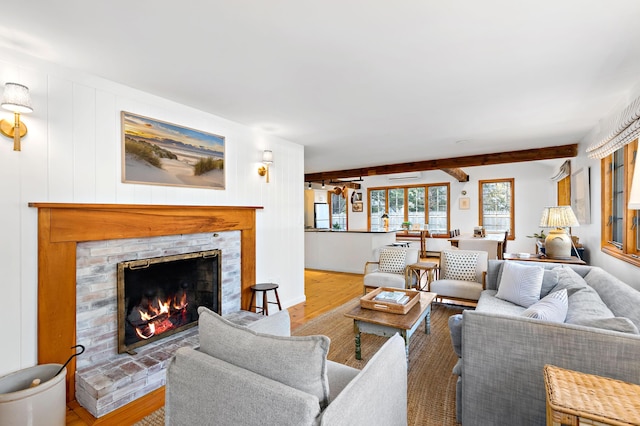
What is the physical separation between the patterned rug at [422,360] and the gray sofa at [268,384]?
647 millimetres

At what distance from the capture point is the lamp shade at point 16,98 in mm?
1862

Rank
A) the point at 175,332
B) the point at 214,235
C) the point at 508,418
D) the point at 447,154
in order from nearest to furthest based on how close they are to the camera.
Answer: the point at 508,418 < the point at 175,332 < the point at 214,235 < the point at 447,154

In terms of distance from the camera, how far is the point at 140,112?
2668 mm

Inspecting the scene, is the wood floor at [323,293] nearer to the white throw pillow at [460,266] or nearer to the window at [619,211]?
the white throw pillow at [460,266]

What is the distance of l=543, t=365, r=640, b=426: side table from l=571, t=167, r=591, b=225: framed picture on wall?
3770mm

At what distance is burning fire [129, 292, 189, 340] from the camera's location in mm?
2730

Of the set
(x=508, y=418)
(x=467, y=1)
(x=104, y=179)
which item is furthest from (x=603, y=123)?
(x=104, y=179)

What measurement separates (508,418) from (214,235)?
2850 mm

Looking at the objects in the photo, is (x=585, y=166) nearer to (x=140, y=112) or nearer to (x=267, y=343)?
(x=267, y=343)

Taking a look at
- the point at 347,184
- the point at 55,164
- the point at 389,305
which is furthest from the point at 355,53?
the point at 347,184

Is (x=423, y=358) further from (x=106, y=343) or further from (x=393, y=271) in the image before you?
(x=106, y=343)

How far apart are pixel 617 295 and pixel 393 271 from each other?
264 cm

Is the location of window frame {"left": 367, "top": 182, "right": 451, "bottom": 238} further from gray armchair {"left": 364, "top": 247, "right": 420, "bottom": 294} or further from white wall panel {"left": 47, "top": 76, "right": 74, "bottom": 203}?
white wall panel {"left": 47, "top": 76, "right": 74, "bottom": 203}

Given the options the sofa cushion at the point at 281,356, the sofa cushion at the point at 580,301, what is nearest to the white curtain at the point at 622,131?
the sofa cushion at the point at 580,301
